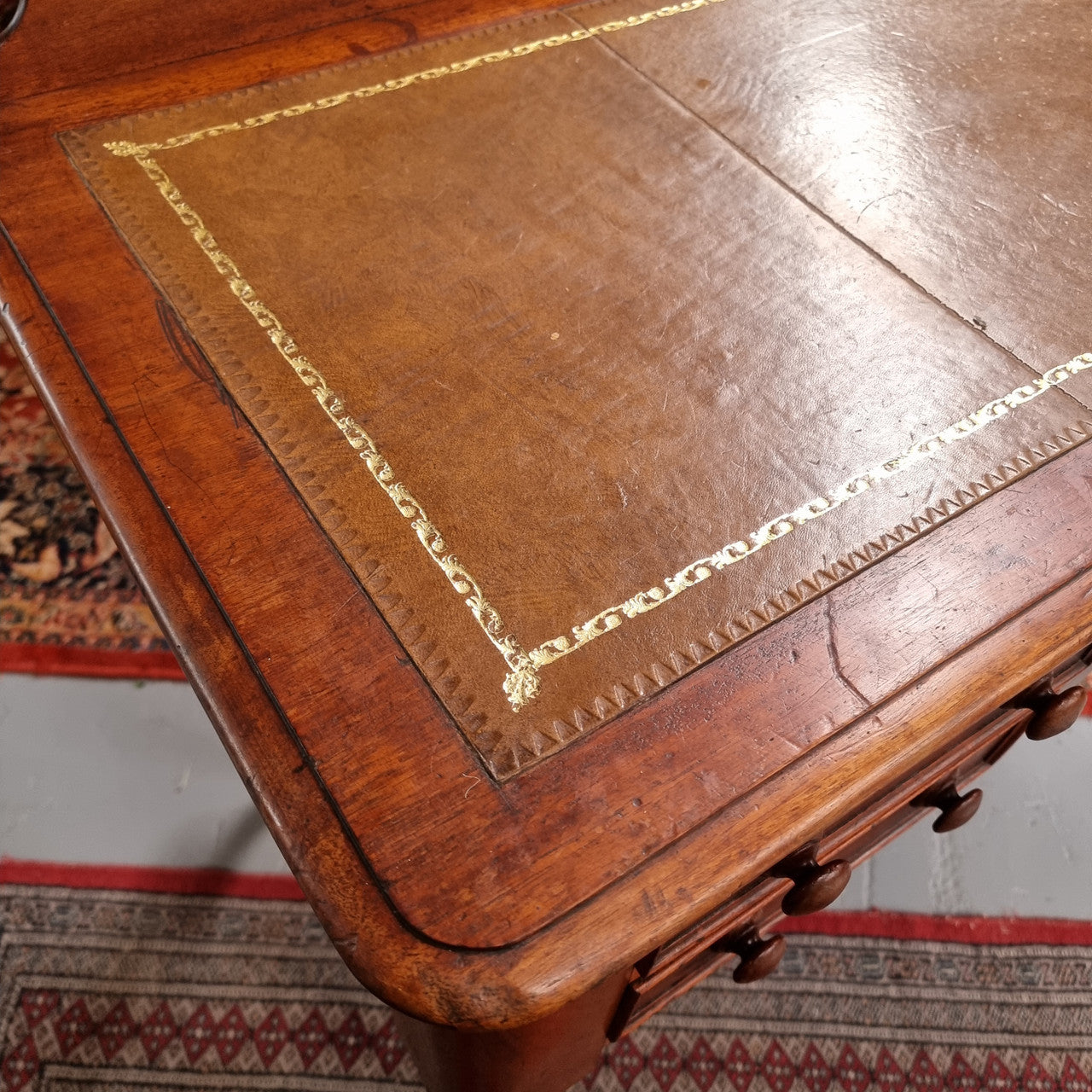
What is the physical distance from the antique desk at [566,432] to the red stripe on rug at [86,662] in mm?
817

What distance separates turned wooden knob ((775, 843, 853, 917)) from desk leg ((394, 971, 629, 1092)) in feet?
0.50

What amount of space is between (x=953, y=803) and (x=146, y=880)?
105 cm

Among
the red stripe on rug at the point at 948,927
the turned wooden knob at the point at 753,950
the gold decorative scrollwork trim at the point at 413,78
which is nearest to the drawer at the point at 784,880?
the turned wooden knob at the point at 753,950

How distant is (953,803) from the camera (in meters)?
0.99

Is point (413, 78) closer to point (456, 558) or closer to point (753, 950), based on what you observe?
point (456, 558)

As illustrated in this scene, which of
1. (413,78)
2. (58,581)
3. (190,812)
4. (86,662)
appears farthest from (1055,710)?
(58,581)

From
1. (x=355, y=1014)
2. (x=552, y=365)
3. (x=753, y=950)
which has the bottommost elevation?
(x=355, y=1014)

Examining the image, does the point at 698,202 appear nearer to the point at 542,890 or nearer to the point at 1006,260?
the point at 1006,260

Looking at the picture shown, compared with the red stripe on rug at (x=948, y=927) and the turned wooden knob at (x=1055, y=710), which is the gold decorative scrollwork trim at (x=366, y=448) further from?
the red stripe on rug at (x=948, y=927)

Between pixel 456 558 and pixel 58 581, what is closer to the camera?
pixel 456 558

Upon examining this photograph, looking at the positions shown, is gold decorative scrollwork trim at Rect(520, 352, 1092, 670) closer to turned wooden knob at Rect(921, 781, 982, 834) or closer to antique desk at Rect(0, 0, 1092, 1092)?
antique desk at Rect(0, 0, 1092, 1092)

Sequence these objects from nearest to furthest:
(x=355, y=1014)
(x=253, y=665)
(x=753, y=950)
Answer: (x=253, y=665) < (x=753, y=950) < (x=355, y=1014)

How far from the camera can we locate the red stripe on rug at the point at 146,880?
1.31 meters

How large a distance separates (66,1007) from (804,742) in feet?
3.59
